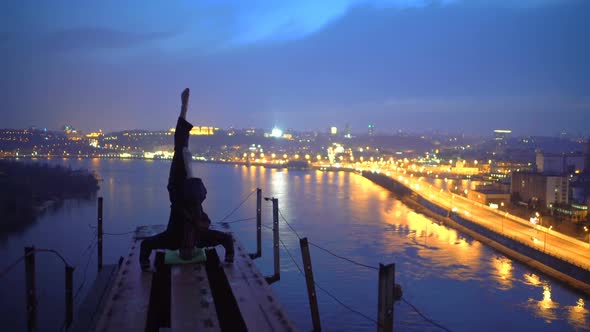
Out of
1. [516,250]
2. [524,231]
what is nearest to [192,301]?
[516,250]

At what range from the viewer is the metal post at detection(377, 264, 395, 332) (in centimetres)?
137

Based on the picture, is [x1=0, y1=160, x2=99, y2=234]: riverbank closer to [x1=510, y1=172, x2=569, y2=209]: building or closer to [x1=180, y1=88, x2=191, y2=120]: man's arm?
[x1=180, y1=88, x2=191, y2=120]: man's arm

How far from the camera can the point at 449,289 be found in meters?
5.27

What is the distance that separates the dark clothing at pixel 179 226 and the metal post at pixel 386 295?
105cm

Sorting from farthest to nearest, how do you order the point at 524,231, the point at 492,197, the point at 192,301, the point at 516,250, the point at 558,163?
1. the point at 558,163
2. the point at 492,197
3. the point at 524,231
4. the point at 516,250
5. the point at 192,301

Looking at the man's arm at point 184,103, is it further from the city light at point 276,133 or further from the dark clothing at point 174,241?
the city light at point 276,133

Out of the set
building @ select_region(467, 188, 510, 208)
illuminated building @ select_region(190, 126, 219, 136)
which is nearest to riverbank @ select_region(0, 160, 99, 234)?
building @ select_region(467, 188, 510, 208)

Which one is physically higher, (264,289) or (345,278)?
(264,289)

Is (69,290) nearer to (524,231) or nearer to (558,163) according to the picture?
(524,231)

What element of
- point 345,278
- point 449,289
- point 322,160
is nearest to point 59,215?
point 345,278

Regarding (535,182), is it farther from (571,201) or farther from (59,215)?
(59,215)

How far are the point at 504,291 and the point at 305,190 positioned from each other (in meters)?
9.96

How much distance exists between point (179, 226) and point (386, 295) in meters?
1.22

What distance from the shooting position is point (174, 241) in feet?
7.86
